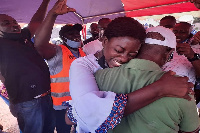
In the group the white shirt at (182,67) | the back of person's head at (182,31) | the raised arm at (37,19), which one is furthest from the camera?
the back of person's head at (182,31)

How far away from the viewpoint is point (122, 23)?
47.0 inches

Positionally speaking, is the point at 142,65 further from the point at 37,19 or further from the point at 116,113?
the point at 37,19

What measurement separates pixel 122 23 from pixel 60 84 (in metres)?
1.56

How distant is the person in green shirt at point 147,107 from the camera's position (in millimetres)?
906

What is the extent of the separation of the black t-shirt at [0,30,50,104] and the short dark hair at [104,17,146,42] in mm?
1771

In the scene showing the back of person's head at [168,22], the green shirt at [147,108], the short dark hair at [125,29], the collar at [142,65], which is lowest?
the green shirt at [147,108]

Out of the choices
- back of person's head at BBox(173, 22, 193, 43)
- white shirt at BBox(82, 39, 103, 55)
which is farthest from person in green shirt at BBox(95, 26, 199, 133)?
back of person's head at BBox(173, 22, 193, 43)

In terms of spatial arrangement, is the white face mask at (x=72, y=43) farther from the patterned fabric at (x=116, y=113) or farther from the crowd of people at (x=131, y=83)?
the patterned fabric at (x=116, y=113)

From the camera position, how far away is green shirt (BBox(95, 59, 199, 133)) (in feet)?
2.97

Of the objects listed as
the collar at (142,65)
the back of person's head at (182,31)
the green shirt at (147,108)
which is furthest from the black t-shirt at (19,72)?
the back of person's head at (182,31)

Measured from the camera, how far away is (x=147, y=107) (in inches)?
37.1

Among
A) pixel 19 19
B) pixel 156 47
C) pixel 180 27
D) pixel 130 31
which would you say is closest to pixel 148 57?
pixel 156 47

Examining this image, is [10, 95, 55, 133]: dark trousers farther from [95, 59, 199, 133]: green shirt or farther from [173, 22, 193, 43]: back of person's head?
[173, 22, 193, 43]: back of person's head

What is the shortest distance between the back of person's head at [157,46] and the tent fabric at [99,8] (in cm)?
367
